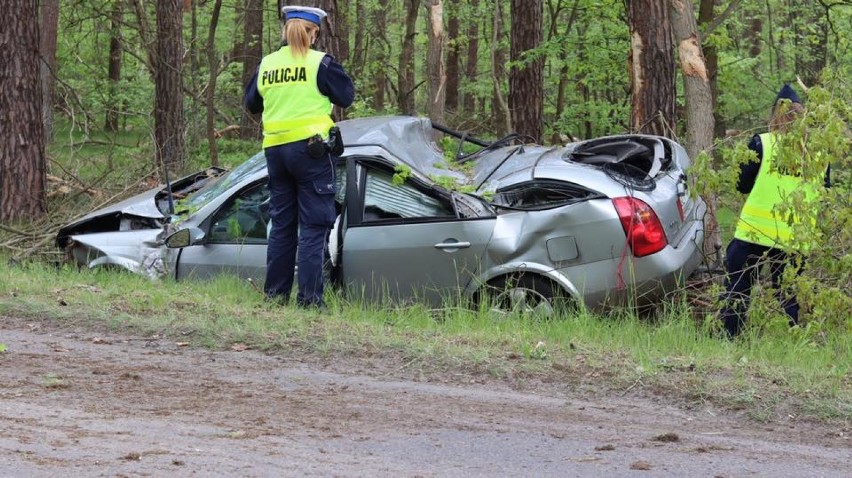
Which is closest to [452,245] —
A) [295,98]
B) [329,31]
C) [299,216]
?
[299,216]

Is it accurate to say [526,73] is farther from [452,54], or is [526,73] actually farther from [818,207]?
[452,54]

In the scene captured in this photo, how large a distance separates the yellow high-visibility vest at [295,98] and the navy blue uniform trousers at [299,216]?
0.10 m

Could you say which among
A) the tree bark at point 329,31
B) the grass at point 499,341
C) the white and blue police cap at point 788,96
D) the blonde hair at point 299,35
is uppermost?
the tree bark at point 329,31

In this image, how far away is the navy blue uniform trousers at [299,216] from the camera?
747cm

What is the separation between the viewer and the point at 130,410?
4941 millimetres

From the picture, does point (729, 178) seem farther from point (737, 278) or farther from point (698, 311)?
point (698, 311)

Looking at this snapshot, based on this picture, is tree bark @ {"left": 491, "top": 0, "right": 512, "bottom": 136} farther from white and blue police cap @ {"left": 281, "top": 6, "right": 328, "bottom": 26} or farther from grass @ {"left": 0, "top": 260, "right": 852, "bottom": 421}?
grass @ {"left": 0, "top": 260, "right": 852, "bottom": 421}

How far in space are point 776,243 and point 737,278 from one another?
1.41 ft

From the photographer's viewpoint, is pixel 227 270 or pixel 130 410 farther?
pixel 227 270

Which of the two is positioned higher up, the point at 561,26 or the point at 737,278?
the point at 561,26

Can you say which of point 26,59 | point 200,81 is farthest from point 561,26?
point 26,59

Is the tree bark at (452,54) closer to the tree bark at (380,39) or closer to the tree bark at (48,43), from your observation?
the tree bark at (380,39)

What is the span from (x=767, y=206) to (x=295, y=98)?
3.47 m

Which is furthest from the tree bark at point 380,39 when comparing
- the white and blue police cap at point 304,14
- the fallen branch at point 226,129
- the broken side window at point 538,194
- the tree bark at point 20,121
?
the broken side window at point 538,194
